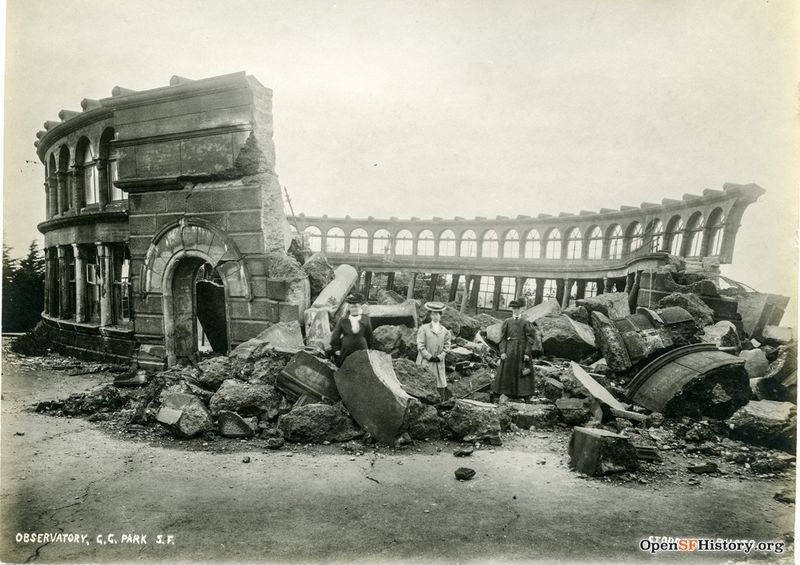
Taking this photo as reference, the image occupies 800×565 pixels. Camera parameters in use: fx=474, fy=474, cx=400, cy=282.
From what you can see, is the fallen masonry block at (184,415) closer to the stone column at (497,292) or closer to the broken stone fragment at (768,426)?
the broken stone fragment at (768,426)

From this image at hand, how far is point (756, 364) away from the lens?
7586 millimetres

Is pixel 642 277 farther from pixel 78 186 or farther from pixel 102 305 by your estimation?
pixel 78 186

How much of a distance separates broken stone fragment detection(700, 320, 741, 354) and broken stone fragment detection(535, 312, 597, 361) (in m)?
1.88

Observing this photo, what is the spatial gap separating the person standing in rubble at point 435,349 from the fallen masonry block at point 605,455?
7.96 feet

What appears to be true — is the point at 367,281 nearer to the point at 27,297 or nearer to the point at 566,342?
the point at 27,297

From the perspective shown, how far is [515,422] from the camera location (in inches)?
256

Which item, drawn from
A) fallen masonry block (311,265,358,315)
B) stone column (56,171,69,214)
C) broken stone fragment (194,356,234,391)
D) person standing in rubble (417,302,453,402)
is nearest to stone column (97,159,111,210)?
stone column (56,171,69,214)

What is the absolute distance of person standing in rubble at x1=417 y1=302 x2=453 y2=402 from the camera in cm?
702

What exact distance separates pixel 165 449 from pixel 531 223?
3141cm

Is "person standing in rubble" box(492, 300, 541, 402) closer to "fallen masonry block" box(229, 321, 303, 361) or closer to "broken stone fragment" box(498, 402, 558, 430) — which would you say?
"broken stone fragment" box(498, 402, 558, 430)

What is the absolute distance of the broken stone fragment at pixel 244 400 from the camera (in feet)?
20.4

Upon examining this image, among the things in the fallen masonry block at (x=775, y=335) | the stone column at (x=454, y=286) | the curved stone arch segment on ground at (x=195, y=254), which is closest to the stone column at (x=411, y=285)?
the stone column at (x=454, y=286)

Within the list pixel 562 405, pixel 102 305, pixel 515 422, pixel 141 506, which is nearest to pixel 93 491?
pixel 141 506

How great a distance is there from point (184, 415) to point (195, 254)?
3.59m
